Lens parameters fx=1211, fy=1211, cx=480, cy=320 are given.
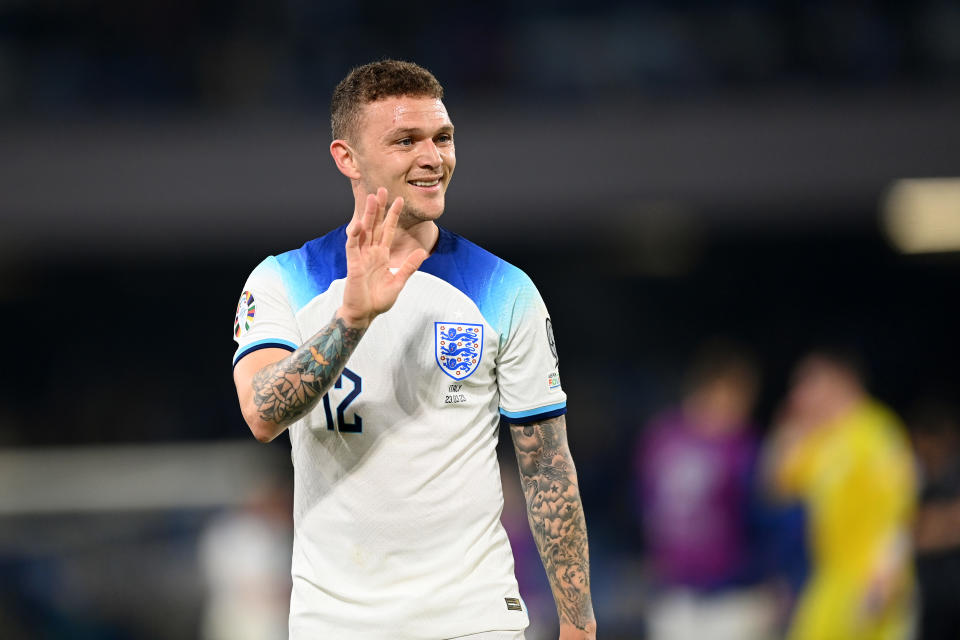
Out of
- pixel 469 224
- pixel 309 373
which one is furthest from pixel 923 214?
pixel 309 373

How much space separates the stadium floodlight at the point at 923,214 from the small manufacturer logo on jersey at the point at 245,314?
1131 centimetres

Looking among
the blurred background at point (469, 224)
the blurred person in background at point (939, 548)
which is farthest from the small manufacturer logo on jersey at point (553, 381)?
the blurred person in background at point (939, 548)

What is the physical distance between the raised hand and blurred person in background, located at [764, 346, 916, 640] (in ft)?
17.5

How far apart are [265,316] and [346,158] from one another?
0.51m

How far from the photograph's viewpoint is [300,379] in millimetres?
2895

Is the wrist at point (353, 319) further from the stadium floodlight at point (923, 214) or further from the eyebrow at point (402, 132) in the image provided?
the stadium floodlight at point (923, 214)

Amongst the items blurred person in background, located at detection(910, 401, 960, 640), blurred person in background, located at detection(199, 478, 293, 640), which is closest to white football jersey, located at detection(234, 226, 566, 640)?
blurred person in background, located at detection(199, 478, 293, 640)

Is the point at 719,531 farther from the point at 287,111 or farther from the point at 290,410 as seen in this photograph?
the point at 287,111

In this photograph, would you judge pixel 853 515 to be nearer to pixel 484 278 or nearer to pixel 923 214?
pixel 484 278

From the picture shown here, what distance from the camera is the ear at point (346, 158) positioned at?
336 centimetres

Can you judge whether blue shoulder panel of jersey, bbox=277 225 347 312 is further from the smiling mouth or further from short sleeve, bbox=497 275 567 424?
short sleeve, bbox=497 275 567 424

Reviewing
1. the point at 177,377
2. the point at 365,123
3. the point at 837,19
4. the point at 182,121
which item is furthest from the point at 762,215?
the point at 365,123

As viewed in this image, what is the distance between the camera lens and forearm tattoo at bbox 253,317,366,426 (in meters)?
2.89

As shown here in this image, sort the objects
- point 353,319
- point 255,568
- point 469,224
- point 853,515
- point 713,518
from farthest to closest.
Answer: point 469,224, point 255,568, point 713,518, point 853,515, point 353,319
